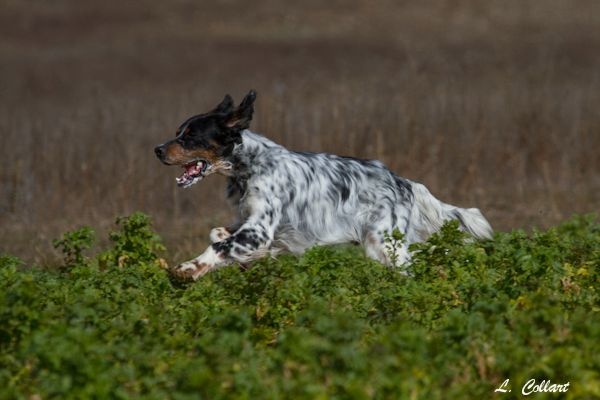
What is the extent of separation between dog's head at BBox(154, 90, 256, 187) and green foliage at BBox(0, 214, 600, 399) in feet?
1.75

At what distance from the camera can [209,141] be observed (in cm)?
939

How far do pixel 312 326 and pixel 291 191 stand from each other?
2.58m

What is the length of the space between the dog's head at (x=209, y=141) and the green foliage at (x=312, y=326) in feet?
1.75

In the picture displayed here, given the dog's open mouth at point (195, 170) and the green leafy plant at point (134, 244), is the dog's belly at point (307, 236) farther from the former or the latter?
the green leafy plant at point (134, 244)

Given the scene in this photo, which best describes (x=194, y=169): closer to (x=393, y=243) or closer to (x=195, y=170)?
(x=195, y=170)

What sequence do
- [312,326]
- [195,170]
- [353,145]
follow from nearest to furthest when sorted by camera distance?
[312,326], [195,170], [353,145]

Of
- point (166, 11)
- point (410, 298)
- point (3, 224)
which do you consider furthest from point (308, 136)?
point (166, 11)

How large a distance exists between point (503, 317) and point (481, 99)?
8585mm

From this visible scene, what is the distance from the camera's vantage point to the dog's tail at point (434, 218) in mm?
9586

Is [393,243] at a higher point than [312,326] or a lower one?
lower

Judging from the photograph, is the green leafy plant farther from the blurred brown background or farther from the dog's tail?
the dog's tail

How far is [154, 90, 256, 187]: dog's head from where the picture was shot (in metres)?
9.31

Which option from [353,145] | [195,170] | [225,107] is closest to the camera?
[195,170]

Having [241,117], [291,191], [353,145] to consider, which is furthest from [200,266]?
[353,145]
